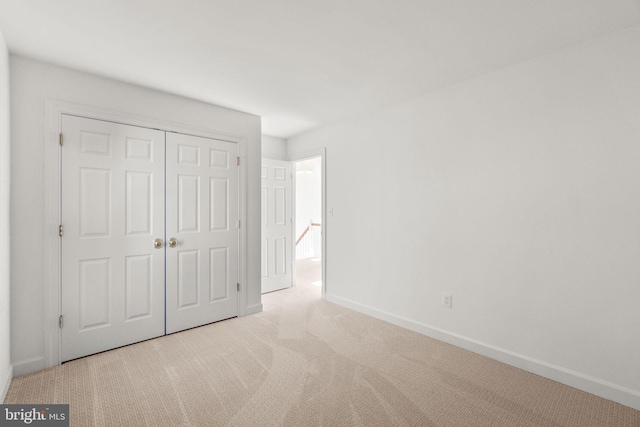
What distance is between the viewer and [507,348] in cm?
255

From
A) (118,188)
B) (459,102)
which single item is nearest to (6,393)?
(118,188)

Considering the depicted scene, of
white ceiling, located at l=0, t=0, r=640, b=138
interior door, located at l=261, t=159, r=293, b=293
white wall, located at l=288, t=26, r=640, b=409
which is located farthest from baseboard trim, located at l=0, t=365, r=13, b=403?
white wall, located at l=288, t=26, r=640, b=409

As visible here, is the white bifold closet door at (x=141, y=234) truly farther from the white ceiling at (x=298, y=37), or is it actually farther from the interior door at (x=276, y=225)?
the interior door at (x=276, y=225)

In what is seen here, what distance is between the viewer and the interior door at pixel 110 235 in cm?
255

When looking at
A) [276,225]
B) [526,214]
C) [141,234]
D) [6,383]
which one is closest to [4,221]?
[141,234]

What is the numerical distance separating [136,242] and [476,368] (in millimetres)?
3245

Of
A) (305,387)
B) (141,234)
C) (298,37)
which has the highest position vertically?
(298,37)

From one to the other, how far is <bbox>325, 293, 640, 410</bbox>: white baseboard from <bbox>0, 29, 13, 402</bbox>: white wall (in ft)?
10.9

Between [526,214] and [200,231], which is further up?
[526,214]

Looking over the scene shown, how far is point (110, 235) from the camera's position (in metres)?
2.75

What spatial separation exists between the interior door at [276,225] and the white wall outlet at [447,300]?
8.62ft

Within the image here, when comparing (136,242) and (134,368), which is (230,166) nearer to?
(136,242)

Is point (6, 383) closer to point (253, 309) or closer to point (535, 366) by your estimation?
point (253, 309)

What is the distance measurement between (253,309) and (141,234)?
5.16 ft
